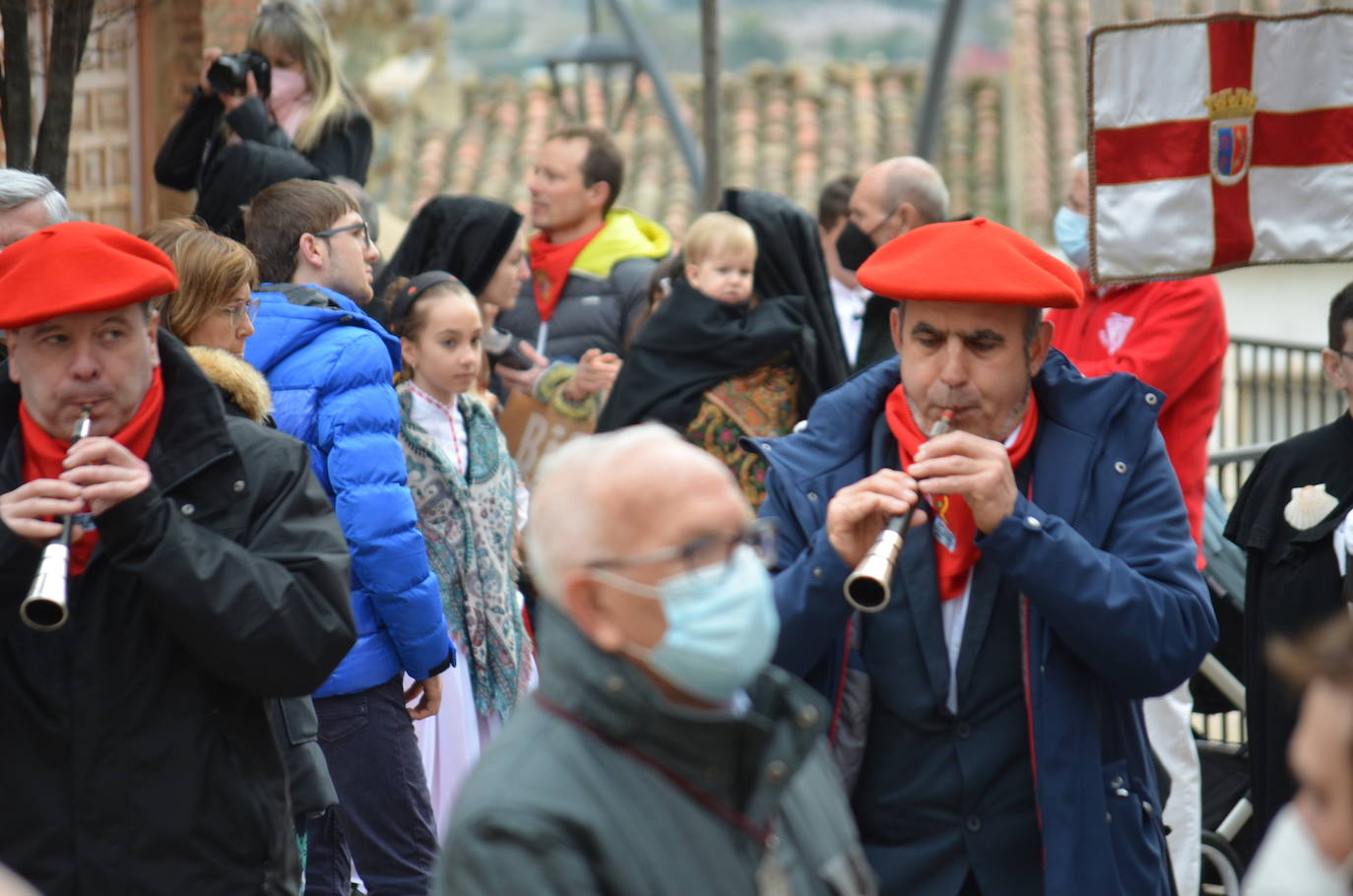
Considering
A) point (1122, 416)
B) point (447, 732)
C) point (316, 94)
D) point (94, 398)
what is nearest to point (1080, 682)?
point (1122, 416)

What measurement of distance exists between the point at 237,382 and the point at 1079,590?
5.70 feet

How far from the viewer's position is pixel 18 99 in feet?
17.3

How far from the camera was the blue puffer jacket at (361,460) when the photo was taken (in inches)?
181

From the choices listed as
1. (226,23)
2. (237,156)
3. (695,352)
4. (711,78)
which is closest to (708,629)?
(695,352)

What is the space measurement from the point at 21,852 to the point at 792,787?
57.3 inches

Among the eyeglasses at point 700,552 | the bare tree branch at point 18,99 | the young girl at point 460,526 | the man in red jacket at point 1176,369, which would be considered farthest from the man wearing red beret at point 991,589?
the bare tree branch at point 18,99

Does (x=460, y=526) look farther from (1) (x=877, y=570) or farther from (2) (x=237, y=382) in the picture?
(1) (x=877, y=570)

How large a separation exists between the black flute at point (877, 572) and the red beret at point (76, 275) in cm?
130

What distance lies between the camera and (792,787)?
2.49 m

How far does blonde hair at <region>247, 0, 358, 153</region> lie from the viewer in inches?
275

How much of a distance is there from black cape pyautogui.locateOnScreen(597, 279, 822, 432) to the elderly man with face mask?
3.77 m

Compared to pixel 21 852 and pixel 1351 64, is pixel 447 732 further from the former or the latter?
pixel 1351 64

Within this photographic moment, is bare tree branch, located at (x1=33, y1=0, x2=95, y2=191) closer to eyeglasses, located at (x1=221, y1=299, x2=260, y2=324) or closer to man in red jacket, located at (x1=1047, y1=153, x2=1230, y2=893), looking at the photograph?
eyeglasses, located at (x1=221, y1=299, x2=260, y2=324)

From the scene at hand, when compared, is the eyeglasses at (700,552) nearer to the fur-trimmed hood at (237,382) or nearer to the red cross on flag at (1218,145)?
the fur-trimmed hood at (237,382)
